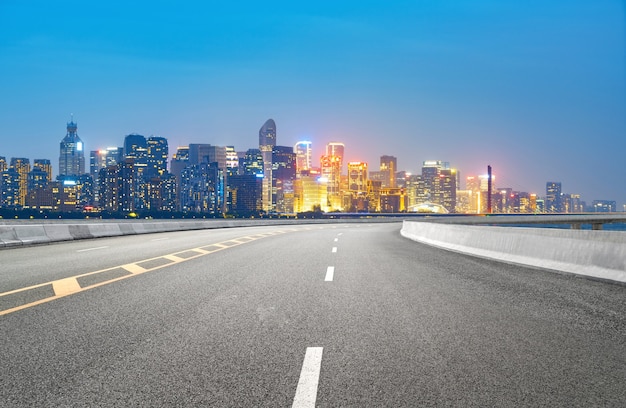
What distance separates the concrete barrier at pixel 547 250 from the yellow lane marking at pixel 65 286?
32.1ft

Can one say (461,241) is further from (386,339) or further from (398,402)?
Answer: (398,402)

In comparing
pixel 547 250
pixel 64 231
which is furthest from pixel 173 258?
pixel 64 231

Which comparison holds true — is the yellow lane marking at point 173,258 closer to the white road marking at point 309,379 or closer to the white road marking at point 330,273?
the white road marking at point 330,273

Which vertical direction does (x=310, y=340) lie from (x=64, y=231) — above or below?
below

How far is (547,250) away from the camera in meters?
13.4

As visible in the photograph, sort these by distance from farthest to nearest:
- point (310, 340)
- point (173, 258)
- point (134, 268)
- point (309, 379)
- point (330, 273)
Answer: point (173, 258), point (134, 268), point (330, 273), point (310, 340), point (309, 379)

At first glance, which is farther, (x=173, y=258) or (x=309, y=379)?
(x=173, y=258)

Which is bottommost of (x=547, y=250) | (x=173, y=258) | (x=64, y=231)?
(x=173, y=258)

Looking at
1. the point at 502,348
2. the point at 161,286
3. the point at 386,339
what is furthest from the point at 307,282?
the point at 502,348

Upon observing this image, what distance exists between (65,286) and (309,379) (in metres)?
6.80

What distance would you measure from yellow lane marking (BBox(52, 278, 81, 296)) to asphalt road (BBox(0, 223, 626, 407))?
0.06 metres

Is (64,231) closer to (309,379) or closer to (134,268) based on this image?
(134,268)

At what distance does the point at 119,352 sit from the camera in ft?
17.7

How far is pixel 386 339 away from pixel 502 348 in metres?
1.17
